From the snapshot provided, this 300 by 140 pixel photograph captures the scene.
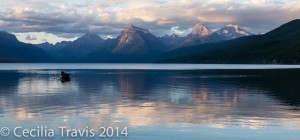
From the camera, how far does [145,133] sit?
34219mm

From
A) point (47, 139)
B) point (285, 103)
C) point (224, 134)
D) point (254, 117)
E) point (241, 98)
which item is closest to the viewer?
point (47, 139)

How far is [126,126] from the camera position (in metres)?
37.6

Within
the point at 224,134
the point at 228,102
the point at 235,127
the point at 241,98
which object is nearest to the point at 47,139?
the point at 224,134

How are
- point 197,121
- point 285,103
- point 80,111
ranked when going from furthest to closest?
point 285,103, point 80,111, point 197,121

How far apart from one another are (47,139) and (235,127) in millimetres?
16422

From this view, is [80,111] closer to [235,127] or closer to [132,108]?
[132,108]

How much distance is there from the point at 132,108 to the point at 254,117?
15180 millimetres

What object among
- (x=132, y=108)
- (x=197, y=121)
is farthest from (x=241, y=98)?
(x=197, y=121)

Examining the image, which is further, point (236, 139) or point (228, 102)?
point (228, 102)

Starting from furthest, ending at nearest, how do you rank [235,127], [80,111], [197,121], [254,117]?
1. [80,111]
2. [254,117]
3. [197,121]
4. [235,127]

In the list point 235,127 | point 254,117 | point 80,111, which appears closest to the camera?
point 235,127

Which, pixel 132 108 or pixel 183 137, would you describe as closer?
pixel 183 137

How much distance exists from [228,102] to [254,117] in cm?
1551

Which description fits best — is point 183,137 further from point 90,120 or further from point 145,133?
point 90,120
